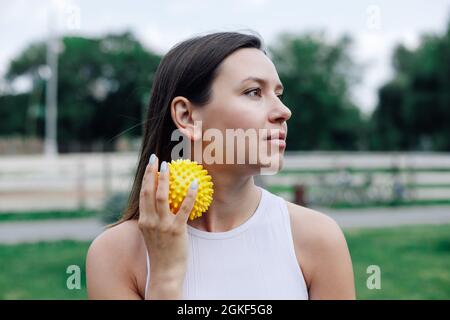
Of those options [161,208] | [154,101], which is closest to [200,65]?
[154,101]

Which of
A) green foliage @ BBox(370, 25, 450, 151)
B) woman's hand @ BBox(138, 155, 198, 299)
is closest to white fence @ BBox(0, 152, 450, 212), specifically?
woman's hand @ BBox(138, 155, 198, 299)

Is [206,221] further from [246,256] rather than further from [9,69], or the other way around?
[9,69]

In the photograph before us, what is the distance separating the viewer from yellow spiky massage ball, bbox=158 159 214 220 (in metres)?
1.51

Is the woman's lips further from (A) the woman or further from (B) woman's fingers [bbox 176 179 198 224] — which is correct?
(B) woman's fingers [bbox 176 179 198 224]

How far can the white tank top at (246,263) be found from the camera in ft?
5.49

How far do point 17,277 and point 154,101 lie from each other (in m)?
6.45

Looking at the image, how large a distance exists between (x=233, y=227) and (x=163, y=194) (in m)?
0.41

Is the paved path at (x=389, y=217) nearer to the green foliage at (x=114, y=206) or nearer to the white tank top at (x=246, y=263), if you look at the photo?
the green foliage at (x=114, y=206)

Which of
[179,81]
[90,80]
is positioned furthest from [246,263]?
[90,80]

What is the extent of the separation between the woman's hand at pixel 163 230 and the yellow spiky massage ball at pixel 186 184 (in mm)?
37

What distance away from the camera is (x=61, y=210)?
541 inches

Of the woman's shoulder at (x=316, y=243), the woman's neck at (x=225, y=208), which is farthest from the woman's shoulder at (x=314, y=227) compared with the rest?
the woman's neck at (x=225, y=208)

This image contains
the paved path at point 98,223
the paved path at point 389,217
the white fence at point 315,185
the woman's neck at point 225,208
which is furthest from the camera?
the white fence at point 315,185

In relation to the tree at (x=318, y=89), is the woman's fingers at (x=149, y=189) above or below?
below
